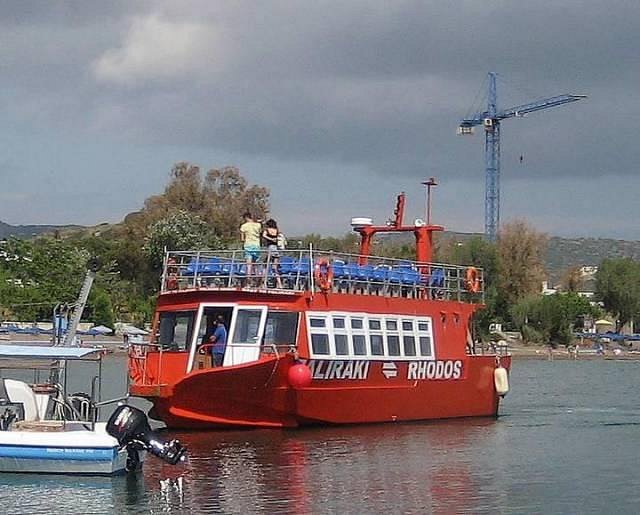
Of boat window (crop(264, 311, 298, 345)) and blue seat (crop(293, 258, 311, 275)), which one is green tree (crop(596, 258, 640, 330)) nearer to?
blue seat (crop(293, 258, 311, 275))

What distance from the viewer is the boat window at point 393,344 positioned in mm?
36250

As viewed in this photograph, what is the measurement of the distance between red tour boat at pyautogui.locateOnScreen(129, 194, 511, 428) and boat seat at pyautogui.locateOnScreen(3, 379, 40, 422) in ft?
17.4

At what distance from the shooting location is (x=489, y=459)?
31.2 metres

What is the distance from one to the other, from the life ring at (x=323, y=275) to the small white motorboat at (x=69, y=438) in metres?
8.49

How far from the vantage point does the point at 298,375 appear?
3225 centimetres

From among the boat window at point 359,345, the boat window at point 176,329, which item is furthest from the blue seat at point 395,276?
the boat window at point 176,329

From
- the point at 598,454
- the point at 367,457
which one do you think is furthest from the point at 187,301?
the point at 598,454

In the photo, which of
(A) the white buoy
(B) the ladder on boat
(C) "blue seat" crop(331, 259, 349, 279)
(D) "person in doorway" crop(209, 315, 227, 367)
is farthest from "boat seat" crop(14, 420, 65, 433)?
(A) the white buoy

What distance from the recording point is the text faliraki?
3347 centimetres

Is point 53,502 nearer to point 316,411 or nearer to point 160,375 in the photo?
point 160,375

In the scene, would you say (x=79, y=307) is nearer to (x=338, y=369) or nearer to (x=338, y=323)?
(x=338, y=369)

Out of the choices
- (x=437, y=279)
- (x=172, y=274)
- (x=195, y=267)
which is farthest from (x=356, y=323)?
(x=437, y=279)

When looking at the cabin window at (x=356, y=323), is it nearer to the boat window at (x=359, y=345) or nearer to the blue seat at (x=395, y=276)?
the boat window at (x=359, y=345)

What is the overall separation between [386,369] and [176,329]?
5938 millimetres
